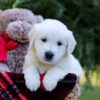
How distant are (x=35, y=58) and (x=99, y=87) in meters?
6.73

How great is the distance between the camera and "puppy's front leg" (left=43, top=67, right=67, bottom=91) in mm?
2283

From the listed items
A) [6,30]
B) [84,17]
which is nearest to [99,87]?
[84,17]

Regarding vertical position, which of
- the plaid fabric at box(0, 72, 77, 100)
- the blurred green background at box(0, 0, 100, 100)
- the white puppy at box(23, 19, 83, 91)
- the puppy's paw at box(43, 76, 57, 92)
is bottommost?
the blurred green background at box(0, 0, 100, 100)

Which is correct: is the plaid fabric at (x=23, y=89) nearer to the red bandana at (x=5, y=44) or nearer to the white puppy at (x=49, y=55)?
the white puppy at (x=49, y=55)

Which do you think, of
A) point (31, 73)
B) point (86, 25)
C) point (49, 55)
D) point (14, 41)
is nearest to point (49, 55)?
point (49, 55)

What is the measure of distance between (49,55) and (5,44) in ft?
1.03

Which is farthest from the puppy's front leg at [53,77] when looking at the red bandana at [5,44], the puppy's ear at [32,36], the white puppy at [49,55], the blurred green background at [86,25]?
the blurred green background at [86,25]

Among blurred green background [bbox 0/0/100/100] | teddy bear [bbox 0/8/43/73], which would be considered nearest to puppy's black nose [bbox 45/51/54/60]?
teddy bear [bbox 0/8/43/73]

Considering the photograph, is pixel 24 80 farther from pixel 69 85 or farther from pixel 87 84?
pixel 87 84

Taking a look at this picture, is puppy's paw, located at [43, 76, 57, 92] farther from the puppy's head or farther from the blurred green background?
the blurred green background

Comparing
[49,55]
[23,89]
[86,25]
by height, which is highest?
[49,55]

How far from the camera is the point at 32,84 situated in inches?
89.7

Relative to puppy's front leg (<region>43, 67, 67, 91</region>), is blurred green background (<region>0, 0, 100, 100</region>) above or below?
below

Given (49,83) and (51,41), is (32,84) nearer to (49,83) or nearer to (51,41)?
(49,83)
